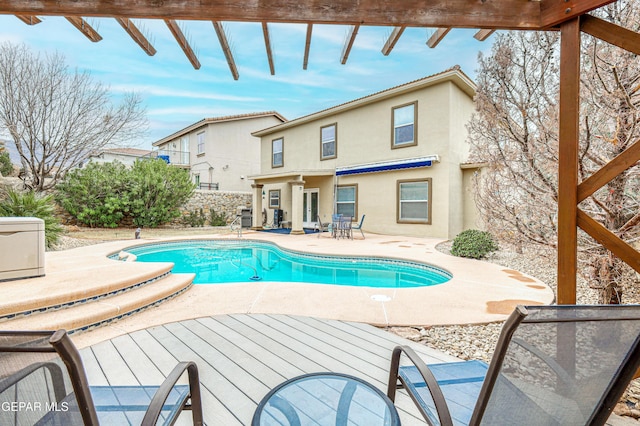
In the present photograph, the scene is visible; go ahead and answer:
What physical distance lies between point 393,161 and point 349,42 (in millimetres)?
9792

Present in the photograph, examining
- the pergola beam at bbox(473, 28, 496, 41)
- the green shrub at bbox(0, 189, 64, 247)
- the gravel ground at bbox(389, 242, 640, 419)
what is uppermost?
the pergola beam at bbox(473, 28, 496, 41)

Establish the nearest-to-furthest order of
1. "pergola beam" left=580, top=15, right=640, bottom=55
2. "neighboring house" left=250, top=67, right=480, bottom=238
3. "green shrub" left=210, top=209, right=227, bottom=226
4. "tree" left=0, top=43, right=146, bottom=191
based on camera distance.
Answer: "pergola beam" left=580, top=15, right=640, bottom=55 → "tree" left=0, top=43, right=146, bottom=191 → "neighboring house" left=250, top=67, right=480, bottom=238 → "green shrub" left=210, top=209, right=227, bottom=226

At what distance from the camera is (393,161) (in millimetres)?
12055

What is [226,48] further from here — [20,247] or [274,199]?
[274,199]

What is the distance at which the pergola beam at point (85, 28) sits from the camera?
2.40 m

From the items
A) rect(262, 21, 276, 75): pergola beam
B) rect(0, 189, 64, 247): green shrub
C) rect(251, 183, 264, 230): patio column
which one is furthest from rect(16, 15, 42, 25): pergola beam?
rect(251, 183, 264, 230): patio column

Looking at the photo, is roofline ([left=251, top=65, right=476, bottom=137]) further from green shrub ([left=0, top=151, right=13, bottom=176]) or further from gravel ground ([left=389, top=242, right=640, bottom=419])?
green shrub ([left=0, top=151, right=13, bottom=176])

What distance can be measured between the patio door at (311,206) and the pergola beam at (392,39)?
12601 millimetres

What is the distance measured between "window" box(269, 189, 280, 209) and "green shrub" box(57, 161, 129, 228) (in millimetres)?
7255

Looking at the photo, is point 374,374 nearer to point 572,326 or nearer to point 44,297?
point 572,326

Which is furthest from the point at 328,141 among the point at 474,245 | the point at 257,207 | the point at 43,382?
the point at 43,382

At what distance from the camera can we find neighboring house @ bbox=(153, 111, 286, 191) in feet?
66.0

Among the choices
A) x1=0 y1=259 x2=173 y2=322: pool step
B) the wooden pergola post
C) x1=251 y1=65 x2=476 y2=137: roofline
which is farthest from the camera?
→ x1=251 y1=65 x2=476 y2=137: roofline

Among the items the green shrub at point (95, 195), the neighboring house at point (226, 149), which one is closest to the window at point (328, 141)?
the neighboring house at point (226, 149)
